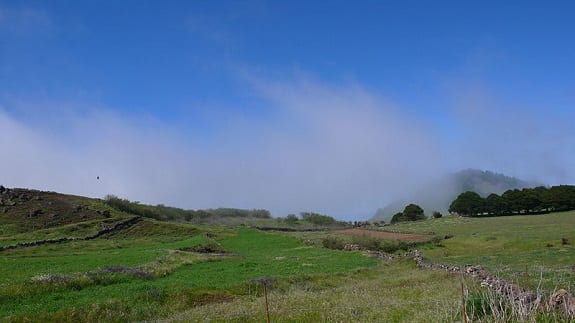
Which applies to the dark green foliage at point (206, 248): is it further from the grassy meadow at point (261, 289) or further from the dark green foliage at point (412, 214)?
the dark green foliage at point (412, 214)

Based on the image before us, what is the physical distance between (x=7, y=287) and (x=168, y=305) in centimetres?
937

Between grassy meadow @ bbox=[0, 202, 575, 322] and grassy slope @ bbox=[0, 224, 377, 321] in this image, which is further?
grassy slope @ bbox=[0, 224, 377, 321]

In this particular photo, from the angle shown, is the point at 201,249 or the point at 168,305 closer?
the point at 168,305

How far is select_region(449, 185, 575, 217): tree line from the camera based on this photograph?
316 feet

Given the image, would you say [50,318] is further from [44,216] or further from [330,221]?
[330,221]

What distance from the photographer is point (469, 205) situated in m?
116

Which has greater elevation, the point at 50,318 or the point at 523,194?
the point at 523,194

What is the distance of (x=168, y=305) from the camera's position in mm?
20938

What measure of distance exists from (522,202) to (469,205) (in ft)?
49.7

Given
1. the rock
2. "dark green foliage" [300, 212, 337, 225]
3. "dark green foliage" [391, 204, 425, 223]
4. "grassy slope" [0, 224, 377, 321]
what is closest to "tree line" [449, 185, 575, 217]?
"dark green foliage" [391, 204, 425, 223]

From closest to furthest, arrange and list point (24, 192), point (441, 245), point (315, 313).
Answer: point (315, 313) < point (441, 245) < point (24, 192)

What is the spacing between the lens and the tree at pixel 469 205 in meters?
113

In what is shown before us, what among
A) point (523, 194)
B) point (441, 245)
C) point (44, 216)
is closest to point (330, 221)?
point (523, 194)

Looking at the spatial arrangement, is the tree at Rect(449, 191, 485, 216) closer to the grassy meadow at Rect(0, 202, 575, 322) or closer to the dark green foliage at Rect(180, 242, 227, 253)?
the grassy meadow at Rect(0, 202, 575, 322)
